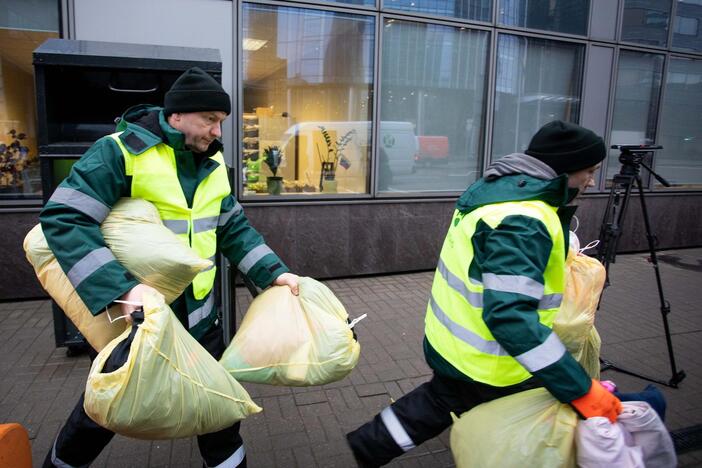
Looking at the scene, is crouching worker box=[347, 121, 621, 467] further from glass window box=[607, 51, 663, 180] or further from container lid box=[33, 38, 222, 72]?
glass window box=[607, 51, 663, 180]

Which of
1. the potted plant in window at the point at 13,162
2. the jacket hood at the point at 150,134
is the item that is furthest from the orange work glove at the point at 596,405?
the potted plant in window at the point at 13,162

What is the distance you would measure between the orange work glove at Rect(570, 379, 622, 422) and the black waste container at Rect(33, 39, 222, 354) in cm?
301

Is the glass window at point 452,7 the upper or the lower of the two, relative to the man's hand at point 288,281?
upper

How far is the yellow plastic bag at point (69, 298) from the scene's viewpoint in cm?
188

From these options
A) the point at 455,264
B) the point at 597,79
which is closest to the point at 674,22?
the point at 597,79

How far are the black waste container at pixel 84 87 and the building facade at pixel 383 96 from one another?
1.43m

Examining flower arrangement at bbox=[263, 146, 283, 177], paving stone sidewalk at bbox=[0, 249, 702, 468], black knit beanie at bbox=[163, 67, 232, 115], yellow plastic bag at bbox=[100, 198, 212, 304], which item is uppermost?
black knit beanie at bbox=[163, 67, 232, 115]

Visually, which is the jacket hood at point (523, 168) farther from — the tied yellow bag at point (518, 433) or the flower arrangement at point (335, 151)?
the flower arrangement at point (335, 151)

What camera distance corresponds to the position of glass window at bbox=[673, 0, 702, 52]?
790 cm

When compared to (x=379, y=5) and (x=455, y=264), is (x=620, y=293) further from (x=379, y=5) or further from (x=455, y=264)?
(x=455, y=264)

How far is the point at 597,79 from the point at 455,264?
21.1 feet

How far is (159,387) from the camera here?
5.46 ft

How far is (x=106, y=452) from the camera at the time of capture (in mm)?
2838

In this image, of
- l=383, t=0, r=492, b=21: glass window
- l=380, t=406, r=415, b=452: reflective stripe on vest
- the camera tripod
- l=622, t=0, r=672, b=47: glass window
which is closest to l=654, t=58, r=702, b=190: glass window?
l=622, t=0, r=672, b=47: glass window
